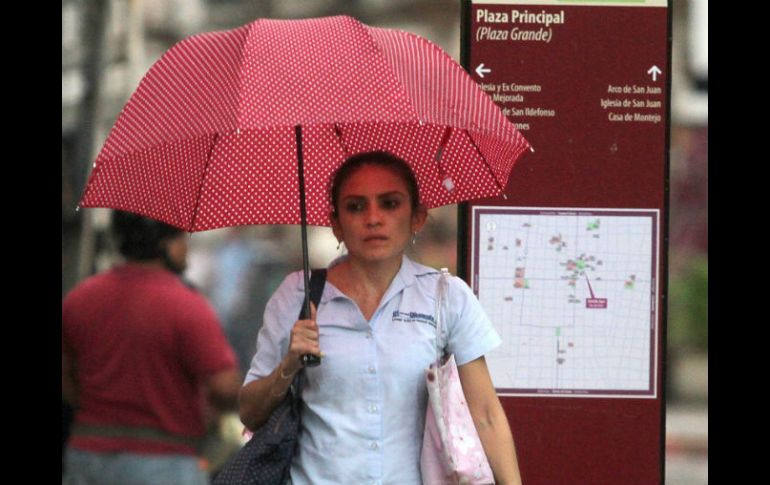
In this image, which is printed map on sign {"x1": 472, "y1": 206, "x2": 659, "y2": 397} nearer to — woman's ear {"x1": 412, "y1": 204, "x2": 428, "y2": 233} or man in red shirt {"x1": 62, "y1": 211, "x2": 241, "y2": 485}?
man in red shirt {"x1": 62, "y1": 211, "x2": 241, "y2": 485}

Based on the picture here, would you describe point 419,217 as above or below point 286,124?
below

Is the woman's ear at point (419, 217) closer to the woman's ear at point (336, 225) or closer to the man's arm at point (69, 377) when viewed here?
the woman's ear at point (336, 225)

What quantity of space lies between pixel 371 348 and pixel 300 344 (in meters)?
0.22

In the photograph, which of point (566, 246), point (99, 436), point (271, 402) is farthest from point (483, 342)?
point (99, 436)

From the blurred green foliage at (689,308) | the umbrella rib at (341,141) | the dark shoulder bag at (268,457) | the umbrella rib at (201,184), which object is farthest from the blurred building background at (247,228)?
the dark shoulder bag at (268,457)

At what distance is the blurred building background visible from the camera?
22.7 ft

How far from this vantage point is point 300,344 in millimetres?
3410

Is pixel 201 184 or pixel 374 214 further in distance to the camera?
pixel 201 184

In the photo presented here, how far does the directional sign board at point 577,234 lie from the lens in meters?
5.07

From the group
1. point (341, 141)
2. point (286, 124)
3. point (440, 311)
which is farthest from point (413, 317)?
point (341, 141)

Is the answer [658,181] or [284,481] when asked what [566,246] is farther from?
[284,481]

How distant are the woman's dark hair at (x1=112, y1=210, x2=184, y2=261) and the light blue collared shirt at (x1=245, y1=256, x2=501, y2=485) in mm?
1587

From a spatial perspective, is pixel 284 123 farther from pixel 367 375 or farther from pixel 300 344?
pixel 367 375

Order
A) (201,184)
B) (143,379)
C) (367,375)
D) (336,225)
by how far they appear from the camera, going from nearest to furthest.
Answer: (367,375), (336,225), (201,184), (143,379)
